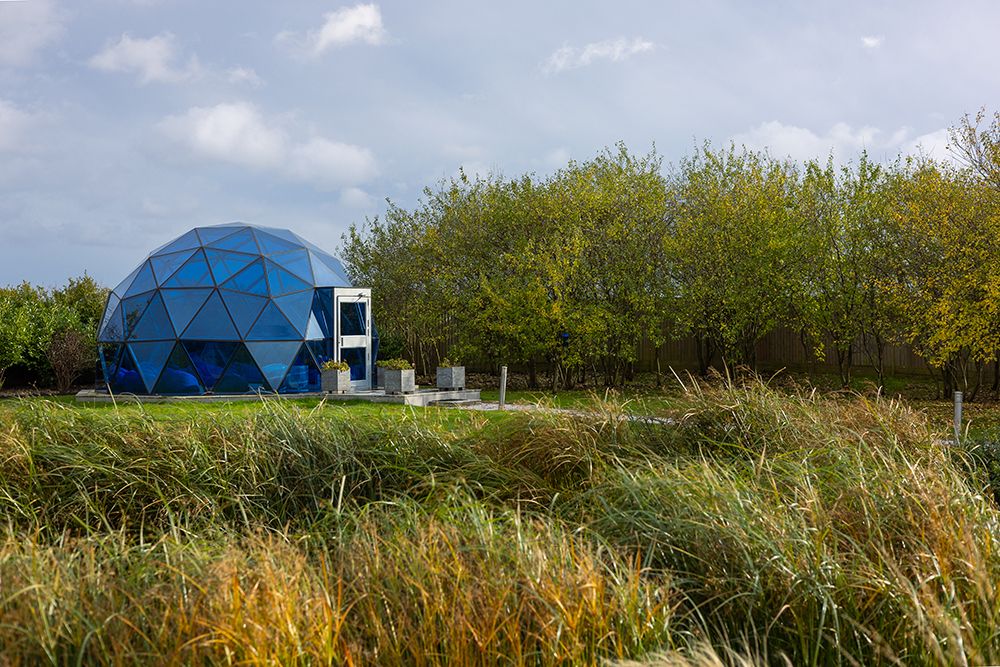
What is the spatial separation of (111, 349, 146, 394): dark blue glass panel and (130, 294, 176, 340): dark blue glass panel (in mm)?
592

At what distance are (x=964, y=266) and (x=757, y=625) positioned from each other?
52.0 feet

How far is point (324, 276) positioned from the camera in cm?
2089

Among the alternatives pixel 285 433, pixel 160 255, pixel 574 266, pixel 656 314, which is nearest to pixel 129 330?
pixel 160 255

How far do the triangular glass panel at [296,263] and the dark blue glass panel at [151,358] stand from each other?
3.22m

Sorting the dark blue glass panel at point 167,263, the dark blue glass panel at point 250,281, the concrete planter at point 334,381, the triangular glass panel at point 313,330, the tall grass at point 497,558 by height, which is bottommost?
the tall grass at point 497,558

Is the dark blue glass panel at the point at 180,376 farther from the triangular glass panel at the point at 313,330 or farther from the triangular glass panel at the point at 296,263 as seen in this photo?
the triangular glass panel at the point at 296,263

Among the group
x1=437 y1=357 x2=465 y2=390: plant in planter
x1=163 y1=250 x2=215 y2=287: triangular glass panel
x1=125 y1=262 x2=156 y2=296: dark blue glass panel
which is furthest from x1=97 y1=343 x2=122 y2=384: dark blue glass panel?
x1=437 y1=357 x2=465 y2=390: plant in planter

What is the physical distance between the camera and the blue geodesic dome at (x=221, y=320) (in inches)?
747

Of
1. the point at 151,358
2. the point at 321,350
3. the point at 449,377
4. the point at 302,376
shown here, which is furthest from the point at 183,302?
the point at 449,377

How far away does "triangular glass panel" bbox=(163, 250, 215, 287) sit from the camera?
19.6 meters

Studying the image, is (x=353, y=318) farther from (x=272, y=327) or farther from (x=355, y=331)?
(x=272, y=327)

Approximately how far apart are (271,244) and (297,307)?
2.18 meters

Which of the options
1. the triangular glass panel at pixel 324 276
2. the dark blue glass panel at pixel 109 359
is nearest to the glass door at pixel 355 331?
the triangular glass panel at pixel 324 276

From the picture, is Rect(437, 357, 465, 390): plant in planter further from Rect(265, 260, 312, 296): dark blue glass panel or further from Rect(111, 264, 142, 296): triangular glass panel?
Rect(111, 264, 142, 296): triangular glass panel
